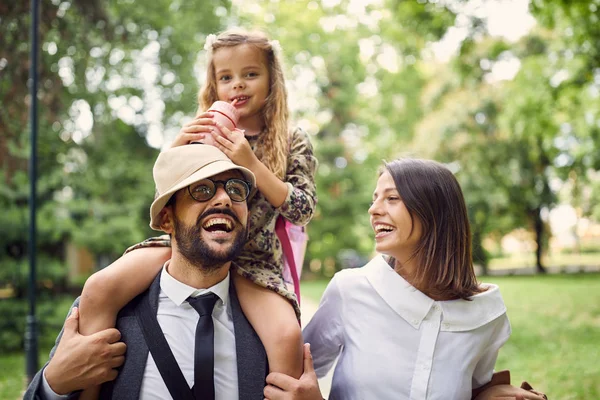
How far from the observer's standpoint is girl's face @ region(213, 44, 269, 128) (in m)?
3.15

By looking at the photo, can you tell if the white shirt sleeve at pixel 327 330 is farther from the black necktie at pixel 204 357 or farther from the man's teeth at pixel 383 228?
the black necktie at pixel 204 357

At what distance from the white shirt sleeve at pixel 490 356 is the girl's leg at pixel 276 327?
92 cm

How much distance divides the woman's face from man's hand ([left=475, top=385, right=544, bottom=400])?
73cm

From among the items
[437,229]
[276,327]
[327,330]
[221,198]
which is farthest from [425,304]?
[221,198]

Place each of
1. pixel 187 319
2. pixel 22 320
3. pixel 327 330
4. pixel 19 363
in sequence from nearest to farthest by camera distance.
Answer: pixel 187 319 → pixel 327 330 → pixel 19 363 → pixel 22 320

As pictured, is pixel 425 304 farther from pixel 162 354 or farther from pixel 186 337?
pixel 162 354

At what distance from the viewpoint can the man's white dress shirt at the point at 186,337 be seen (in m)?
2.57

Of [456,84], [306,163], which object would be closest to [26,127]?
[306,163]

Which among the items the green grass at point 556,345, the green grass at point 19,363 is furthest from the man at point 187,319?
the green grass at point 19,363

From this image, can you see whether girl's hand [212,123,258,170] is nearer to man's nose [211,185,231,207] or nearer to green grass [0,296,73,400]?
man's nose [211,185,231,207]

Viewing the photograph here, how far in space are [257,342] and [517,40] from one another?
25771mm

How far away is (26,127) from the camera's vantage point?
11.1m

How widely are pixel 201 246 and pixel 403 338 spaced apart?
1004mm

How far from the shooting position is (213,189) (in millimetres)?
2609
